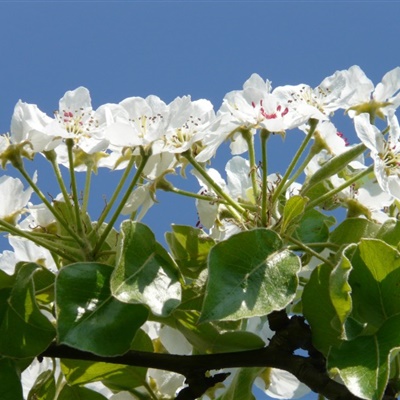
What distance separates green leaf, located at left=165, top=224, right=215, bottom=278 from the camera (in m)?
1.24

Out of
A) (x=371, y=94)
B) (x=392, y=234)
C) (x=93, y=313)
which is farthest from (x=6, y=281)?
(x=371, y=94)

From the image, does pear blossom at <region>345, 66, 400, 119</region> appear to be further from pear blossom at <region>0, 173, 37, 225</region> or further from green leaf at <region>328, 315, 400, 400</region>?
pear blossom at <region>0, 173, 37, 225</region>

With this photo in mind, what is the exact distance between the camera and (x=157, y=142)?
120 cm

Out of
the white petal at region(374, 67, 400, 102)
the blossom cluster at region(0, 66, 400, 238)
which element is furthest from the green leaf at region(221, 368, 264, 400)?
the white petal at region(374, 67, 400, 102)

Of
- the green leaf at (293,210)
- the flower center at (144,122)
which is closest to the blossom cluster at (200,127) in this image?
the flower center at (144,122)

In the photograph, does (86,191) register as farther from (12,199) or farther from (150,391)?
(150,391)

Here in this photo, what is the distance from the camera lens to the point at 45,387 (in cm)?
131

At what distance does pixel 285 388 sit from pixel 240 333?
12.0 inches

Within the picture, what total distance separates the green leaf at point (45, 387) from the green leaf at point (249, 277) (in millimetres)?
384

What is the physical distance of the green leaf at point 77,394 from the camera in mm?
1306

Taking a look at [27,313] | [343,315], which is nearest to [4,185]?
[27,313]

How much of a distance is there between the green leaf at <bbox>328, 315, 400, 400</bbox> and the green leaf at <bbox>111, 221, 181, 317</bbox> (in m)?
0.20

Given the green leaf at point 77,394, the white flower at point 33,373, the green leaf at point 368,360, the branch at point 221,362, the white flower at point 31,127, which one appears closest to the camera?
the green leaf at point 368,360

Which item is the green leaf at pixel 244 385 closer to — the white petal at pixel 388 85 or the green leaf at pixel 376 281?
the green leaf at pixel 376 281
